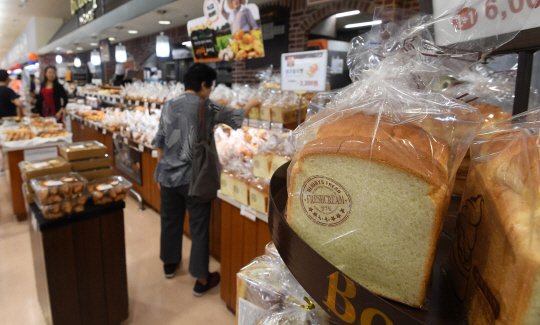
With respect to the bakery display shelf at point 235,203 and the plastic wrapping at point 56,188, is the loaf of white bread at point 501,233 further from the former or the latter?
the plastic wrapping at point 56,188

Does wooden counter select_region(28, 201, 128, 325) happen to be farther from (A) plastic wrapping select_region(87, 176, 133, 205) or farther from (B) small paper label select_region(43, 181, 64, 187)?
(B) small paper label select_region(43, 181, 64, 187)

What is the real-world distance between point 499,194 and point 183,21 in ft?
23.1

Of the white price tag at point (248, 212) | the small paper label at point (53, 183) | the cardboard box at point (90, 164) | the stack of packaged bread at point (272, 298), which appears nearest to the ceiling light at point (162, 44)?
the cardboard box at point (90, 164)

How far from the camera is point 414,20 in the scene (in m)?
0.70

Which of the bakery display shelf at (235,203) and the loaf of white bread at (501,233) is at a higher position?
the loaf of white bread at (501,233)

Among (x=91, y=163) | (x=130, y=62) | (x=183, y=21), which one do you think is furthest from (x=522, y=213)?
(x=130, y=62)

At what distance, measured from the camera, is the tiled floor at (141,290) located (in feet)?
7.49

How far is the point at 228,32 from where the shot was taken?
3.33 metres

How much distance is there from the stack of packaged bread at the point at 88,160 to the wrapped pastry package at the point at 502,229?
2403mm

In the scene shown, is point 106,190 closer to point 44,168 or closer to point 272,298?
point 44,168

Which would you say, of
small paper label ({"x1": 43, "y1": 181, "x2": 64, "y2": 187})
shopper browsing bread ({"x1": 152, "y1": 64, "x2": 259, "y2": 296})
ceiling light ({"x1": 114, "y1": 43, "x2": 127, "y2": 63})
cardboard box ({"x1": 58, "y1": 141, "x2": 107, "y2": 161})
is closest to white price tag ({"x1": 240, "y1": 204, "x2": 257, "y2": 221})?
shopper browsing bread ({"x1": 152, "y1": 64, "x2": 259, "y2": 296})

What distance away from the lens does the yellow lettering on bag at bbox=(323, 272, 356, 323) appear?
1.43ft

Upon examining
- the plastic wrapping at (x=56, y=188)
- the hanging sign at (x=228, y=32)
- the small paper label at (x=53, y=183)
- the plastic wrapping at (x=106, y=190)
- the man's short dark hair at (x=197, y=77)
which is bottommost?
the plastic wrapping at (x=106, y=190)

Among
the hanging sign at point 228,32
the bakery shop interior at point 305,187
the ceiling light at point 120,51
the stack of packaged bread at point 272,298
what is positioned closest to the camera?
the bakery shop interior at point 305,187
